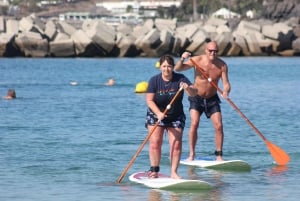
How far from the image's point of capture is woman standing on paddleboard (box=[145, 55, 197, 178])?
14422 millimetres

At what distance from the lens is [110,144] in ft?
66.9

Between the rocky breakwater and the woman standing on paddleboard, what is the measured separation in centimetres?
5192

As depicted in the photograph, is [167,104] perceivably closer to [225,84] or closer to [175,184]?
[175,184]

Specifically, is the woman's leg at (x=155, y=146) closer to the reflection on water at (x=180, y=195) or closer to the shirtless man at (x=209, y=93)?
the reflection on water at (x=180, y=195)

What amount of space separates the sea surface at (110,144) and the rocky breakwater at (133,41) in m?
23.9

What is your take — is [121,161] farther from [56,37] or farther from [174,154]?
[56,37]

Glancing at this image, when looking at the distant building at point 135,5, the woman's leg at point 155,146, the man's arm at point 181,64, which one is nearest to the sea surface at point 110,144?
the woman's leg at point 155,146

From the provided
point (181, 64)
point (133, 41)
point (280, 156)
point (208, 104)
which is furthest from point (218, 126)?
point (133, 41)

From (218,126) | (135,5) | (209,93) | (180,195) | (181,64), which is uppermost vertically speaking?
(181,64)

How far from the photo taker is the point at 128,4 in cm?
18225

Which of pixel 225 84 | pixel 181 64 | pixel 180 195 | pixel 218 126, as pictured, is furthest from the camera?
pixel 218 126

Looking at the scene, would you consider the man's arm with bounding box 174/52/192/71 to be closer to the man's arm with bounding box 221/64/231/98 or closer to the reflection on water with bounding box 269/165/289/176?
the man's arm with bounding box 221/64/231/98

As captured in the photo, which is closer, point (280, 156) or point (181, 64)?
point (181, 64)

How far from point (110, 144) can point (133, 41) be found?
4940 centimetres
